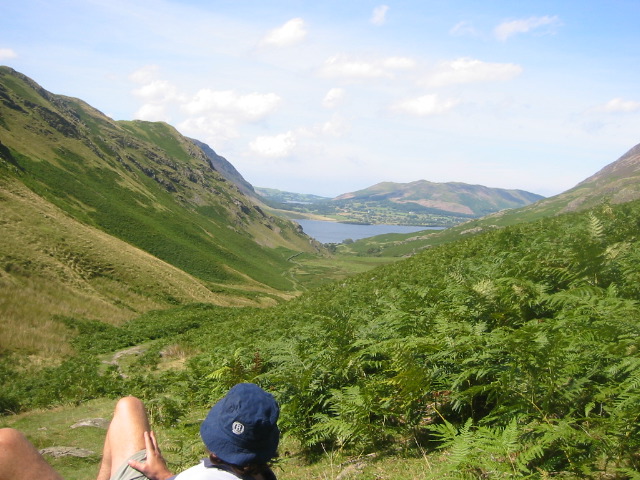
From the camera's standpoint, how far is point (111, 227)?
2884 inches

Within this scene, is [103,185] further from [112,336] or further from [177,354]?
[177,354]

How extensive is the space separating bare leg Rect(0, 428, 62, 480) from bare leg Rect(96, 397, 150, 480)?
74 centimetres

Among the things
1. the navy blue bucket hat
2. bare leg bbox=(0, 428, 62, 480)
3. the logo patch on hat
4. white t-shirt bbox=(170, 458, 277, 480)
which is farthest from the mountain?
the logo patch on hat

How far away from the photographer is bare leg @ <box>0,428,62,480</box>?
3498mm

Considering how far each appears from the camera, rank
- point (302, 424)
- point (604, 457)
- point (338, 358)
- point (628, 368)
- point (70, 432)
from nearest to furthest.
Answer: point (604, 457) < point (628, 368) < point (302, 424) < point (338, 358) < point (70, 432)

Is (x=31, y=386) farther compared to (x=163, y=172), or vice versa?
(x=163, y=172)

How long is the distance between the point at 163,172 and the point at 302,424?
14092 centimetres

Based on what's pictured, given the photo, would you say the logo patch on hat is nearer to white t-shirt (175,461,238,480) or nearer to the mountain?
white t-shirt (175,461,238,480)

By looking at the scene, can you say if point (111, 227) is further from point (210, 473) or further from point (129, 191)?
point (210, 473)

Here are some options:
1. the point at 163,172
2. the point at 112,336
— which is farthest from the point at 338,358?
the point at 163,172

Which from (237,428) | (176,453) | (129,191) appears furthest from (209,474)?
(129,191)

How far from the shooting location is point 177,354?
20.4m

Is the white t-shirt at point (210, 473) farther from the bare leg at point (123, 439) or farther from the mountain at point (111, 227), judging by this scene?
the mountain at point (111, 227)

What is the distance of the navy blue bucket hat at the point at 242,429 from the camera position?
2840 mm
